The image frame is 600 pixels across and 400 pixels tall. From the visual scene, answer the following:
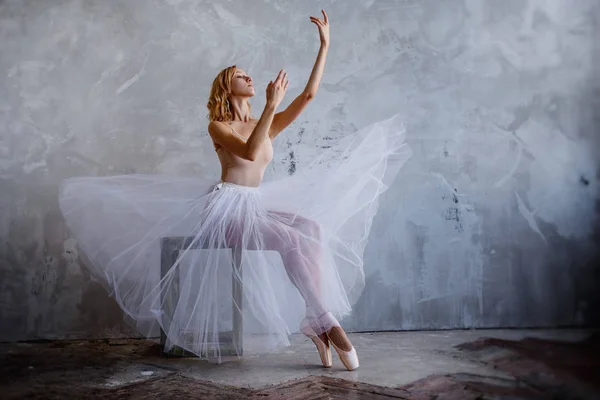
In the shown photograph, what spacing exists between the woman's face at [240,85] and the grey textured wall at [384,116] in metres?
0.73

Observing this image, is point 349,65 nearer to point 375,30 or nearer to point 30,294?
point 375,30

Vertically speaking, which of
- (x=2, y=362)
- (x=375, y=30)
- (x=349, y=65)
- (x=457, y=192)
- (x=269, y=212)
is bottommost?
(x=2, y=362)

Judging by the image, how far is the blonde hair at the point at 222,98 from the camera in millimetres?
2688

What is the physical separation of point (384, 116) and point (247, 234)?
4.87 ft

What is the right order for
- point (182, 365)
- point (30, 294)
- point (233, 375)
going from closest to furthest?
1. point (233, 375)
2. point (182, 365)
3. point (30, 294)

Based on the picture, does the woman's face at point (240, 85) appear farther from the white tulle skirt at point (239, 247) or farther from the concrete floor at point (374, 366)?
the concrete floor at point (374, 366)

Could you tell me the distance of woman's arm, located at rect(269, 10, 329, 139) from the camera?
256 centimetres

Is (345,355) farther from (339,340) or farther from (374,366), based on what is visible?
(374,366)

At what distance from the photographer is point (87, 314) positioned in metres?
3.29

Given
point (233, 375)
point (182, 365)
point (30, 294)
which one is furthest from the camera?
point (30, 294)

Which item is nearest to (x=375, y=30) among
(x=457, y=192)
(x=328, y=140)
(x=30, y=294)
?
(x=328, y=140)

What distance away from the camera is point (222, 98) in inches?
106

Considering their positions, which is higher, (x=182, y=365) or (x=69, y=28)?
(x=69, y=28)

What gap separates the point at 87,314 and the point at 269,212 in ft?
4.98
